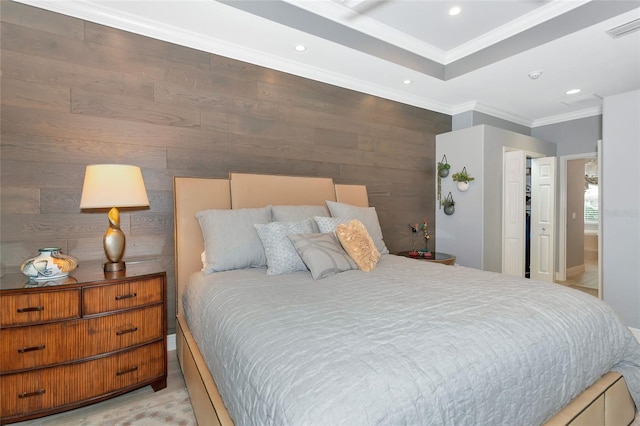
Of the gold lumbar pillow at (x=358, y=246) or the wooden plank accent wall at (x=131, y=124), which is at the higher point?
the wooden plank accent wall at (x=131, y=124)

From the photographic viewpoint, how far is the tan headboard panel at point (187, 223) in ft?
8.11

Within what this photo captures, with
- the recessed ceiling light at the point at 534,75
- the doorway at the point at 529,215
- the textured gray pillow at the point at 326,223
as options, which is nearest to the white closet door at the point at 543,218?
the doorway at the point at 529,215

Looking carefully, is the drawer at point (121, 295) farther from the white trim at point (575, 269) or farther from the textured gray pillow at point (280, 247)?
the white trim at point (575, 269)

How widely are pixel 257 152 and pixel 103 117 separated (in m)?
1.21

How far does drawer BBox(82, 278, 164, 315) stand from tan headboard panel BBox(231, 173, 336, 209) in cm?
90

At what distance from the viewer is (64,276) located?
1867mm

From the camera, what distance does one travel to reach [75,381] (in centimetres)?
176

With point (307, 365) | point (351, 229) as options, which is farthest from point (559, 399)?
point (351, 229)

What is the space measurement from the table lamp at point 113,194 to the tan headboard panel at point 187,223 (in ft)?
1.21

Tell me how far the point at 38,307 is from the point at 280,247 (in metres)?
1.34

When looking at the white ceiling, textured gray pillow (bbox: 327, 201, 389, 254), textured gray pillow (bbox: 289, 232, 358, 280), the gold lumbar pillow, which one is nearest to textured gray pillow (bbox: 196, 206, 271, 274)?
textured gray pillow (bbox: 289, 232, 358, 280)

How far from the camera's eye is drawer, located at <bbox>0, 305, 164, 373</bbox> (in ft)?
5.37

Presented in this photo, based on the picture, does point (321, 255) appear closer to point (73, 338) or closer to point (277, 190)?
point (277, 190)

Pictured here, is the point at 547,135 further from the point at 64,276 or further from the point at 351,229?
the point at 64,276
